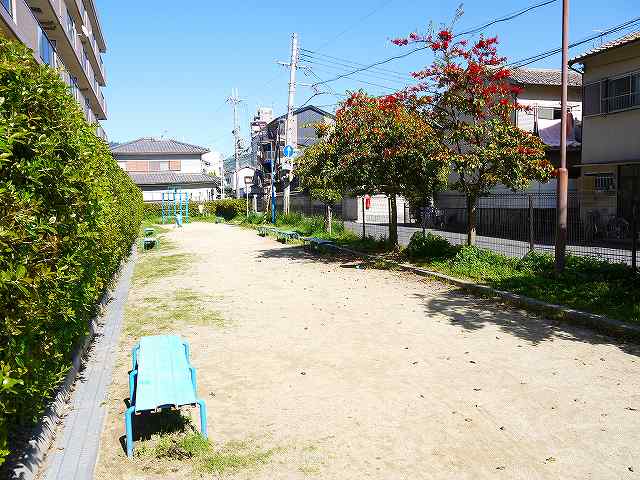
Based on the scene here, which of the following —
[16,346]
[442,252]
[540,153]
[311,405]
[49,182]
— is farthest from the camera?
[442,252]

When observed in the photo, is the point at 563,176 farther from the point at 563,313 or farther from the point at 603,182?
the point at 603,182

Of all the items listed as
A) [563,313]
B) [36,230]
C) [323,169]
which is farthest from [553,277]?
[36,230]

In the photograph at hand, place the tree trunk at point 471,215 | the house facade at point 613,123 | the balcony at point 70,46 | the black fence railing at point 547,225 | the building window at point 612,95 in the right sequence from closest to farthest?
the black fence railing at point 547,225
the tree trunk at point 471,215
the building window at point 612,95
the house facade at point 613,123
the balcony at point 70,46

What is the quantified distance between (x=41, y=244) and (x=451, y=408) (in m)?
3.80

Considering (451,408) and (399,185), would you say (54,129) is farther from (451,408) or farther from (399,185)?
(399,185)

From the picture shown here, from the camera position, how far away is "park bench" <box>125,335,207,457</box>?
4148mm

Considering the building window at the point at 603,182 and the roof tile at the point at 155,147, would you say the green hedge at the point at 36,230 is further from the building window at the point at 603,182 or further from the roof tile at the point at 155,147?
the roof tile at the point at 155,147

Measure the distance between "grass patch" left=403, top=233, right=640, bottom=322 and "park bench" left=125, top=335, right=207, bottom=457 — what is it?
623 cm

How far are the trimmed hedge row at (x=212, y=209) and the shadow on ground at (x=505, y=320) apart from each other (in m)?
37.7

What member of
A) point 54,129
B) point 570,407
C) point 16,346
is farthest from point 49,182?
point 570,407

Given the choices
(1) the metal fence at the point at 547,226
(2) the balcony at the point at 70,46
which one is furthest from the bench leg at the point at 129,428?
(2) the balcony at the point at 70,46

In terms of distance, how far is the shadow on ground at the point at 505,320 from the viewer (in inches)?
290

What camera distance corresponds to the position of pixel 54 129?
484cm

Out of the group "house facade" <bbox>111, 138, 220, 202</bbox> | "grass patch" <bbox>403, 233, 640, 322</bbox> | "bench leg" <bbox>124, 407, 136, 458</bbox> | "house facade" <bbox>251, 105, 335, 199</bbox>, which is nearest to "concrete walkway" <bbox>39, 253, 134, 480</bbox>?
"bench leg" <bbox>124, 407, 136, 458</bbox>
